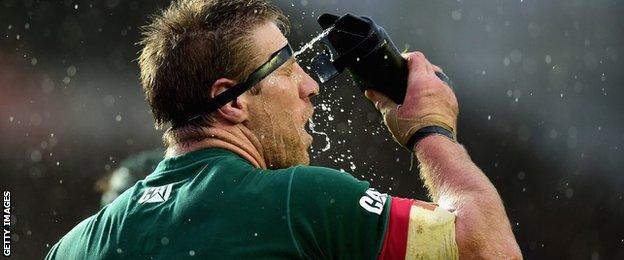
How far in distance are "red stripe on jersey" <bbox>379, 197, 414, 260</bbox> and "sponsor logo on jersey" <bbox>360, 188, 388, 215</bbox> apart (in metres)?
0.04

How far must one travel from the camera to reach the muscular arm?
2.19m

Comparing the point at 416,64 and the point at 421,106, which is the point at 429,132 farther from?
the point at 416,64

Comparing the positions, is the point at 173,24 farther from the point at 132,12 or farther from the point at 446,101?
the point at 132,12

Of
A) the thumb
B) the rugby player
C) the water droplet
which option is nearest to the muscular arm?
the rugby player

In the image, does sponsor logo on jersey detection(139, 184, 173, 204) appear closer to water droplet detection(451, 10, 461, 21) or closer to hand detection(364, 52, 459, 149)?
hand detection(364, 52, 459, 149)

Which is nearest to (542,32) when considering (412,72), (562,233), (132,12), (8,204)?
(562,233)

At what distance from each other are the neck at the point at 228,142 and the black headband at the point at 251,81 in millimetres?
59

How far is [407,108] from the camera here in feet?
8.98

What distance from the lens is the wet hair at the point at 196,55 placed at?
265 centimetres

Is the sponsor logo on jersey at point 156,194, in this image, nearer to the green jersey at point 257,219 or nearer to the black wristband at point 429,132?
the green jersey at point 257,219

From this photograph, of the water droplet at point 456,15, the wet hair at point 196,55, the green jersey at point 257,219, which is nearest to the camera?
the green jersey at point 257,219

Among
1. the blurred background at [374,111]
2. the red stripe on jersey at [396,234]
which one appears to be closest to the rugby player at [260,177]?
the red stripe on jersey at [396,234]

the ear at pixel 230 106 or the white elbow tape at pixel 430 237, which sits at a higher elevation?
the ear at pixel 230 106

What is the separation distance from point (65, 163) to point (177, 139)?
19.3 ft
